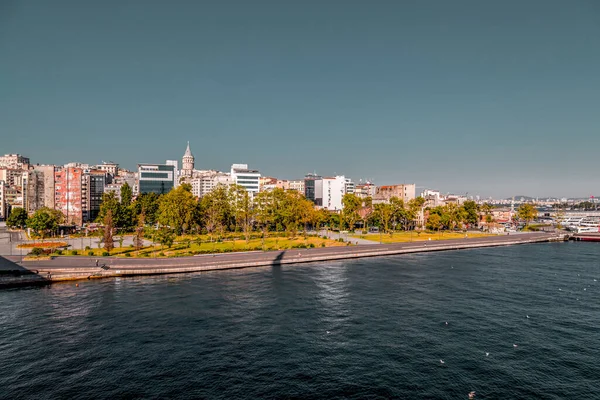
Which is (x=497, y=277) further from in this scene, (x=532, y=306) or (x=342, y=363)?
(x=342, y=363)

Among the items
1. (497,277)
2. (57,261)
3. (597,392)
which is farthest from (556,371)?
(57,261)

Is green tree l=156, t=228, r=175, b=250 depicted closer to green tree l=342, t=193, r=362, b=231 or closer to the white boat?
green tree l=342, t=193, r=362, b=231

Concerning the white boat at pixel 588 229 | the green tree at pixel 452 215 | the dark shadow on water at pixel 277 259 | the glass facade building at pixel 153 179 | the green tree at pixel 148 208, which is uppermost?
the glass facade building at pixel 153 179

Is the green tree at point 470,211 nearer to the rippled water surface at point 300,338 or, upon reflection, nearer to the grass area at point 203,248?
the grass area at point 203,248

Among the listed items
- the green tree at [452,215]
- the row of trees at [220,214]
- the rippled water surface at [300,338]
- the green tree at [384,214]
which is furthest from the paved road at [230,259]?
→ the green tree at [452,215]

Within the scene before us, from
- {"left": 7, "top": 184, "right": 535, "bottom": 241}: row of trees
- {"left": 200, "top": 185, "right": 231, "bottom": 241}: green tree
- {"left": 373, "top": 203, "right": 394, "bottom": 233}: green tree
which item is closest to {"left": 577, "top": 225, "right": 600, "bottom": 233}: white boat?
{"left": 7, "top": 184, "right": 535, "bottom": 241}: row of trees

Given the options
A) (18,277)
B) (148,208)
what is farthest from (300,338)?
(148,208)
